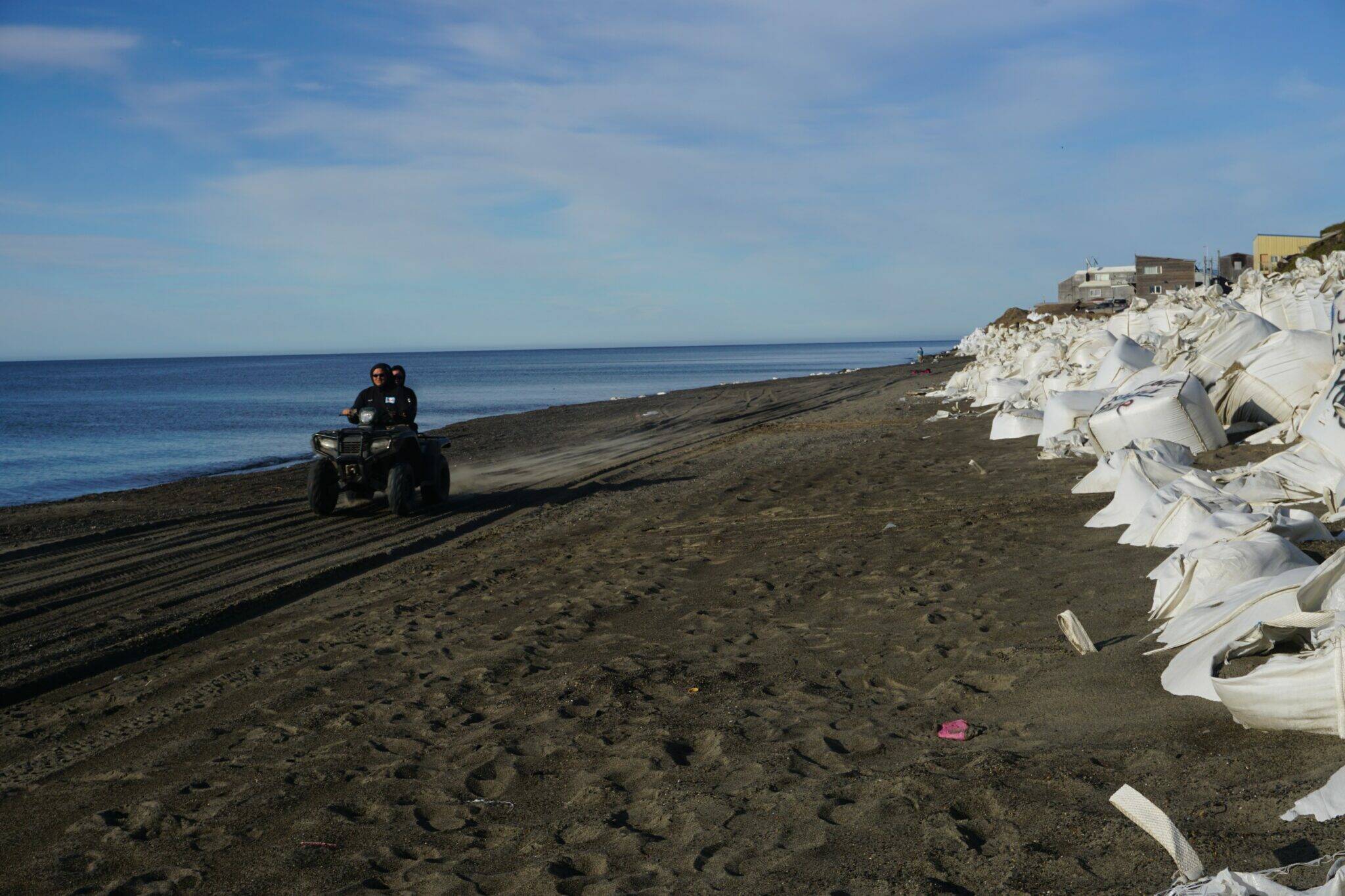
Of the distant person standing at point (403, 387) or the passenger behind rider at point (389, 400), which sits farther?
the distant person standing at point (403, 387)

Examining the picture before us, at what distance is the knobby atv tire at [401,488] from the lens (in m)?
10.6

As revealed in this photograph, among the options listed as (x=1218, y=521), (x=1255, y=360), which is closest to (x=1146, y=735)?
(x=1218, y=521)

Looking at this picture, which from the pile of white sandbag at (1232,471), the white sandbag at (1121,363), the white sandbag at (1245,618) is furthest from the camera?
the white sandbag at (1121,363)

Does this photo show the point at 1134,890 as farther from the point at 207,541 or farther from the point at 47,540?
the point at 47,540

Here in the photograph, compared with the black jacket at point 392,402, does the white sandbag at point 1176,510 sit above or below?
below

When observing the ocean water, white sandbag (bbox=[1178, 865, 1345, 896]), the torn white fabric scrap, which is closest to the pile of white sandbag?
the torn white fabric scrap

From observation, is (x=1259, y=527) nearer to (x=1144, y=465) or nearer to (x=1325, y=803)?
(x=1144, y=465)

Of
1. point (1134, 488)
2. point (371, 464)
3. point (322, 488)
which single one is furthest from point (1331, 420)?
point (322, 488)

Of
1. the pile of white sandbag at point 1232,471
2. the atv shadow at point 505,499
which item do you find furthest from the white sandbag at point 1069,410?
the atv shadow at point 505,499

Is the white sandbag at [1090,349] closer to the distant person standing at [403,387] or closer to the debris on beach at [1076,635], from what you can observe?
the distant person standing at [403,387]

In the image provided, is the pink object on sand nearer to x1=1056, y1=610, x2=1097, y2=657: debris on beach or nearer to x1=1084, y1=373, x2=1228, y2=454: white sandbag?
x1=1056, y1=610, x2=1097, y2=657: debris on beach

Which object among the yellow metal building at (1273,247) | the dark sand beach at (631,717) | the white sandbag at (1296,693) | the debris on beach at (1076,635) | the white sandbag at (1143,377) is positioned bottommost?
the dark sand beach at (631,717)

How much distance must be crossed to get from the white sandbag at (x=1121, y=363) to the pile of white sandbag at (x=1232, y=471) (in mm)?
29

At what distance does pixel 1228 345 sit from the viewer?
34.2 ft
